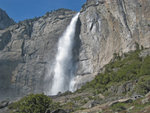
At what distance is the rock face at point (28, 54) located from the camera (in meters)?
71.9

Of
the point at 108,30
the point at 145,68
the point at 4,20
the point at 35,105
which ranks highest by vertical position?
the point at 4,20

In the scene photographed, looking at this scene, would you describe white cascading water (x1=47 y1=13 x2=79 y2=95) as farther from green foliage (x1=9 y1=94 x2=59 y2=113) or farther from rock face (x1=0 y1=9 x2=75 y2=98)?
green foliage (x1=9 y1=94 x2=59 y2=113)

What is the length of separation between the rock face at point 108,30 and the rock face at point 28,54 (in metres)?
10.5

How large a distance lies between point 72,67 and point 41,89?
11850mm

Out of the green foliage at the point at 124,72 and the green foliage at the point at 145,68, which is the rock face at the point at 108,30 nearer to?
the green foliage at the point at 124,72

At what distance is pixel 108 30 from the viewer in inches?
2566

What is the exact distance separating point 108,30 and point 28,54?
28.0 m

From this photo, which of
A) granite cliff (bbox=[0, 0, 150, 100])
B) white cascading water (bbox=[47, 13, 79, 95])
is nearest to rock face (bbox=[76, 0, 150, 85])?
granite cliff (bbox=[0, 0, 150, 100])

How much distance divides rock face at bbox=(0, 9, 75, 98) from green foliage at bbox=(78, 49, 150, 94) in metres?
28.0

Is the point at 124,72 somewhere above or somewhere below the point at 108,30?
below

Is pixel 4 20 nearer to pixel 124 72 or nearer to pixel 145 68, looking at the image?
pixel 124 72

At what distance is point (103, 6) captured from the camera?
6800cm

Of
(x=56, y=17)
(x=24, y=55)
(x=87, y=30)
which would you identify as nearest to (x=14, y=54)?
(x=24, y=55)

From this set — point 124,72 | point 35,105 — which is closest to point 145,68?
point 124,72
